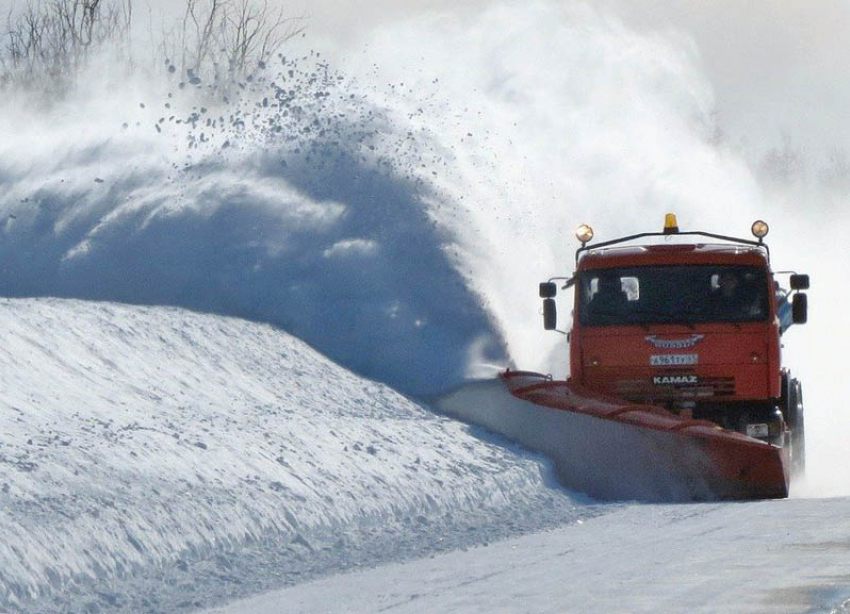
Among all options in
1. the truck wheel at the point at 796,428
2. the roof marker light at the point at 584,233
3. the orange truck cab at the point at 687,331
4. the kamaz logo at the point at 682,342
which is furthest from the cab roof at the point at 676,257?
the truck wheel at the point at 796,428

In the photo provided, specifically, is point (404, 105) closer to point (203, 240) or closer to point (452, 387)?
point (203, 240)

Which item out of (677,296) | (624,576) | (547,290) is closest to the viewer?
(624,576)

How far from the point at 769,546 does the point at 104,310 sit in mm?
7498

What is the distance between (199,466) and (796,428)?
620 centimetres

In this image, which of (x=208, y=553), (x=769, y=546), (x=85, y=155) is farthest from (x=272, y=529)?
(x=85, y=155)

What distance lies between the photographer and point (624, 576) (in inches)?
288

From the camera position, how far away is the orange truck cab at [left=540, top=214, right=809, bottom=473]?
1262cm

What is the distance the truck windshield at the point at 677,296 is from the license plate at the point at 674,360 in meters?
0.28

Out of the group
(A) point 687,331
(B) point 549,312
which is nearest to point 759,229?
(A) point 687,331

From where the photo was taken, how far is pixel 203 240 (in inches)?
653

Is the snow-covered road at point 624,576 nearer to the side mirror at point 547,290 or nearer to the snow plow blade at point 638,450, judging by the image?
the snow plow blade at point 638,450

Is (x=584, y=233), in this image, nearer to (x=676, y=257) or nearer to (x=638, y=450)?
(x=676, y=257)

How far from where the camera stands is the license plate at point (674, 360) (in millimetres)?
12656

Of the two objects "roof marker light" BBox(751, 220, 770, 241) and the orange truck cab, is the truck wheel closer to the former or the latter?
the orange truck cab
